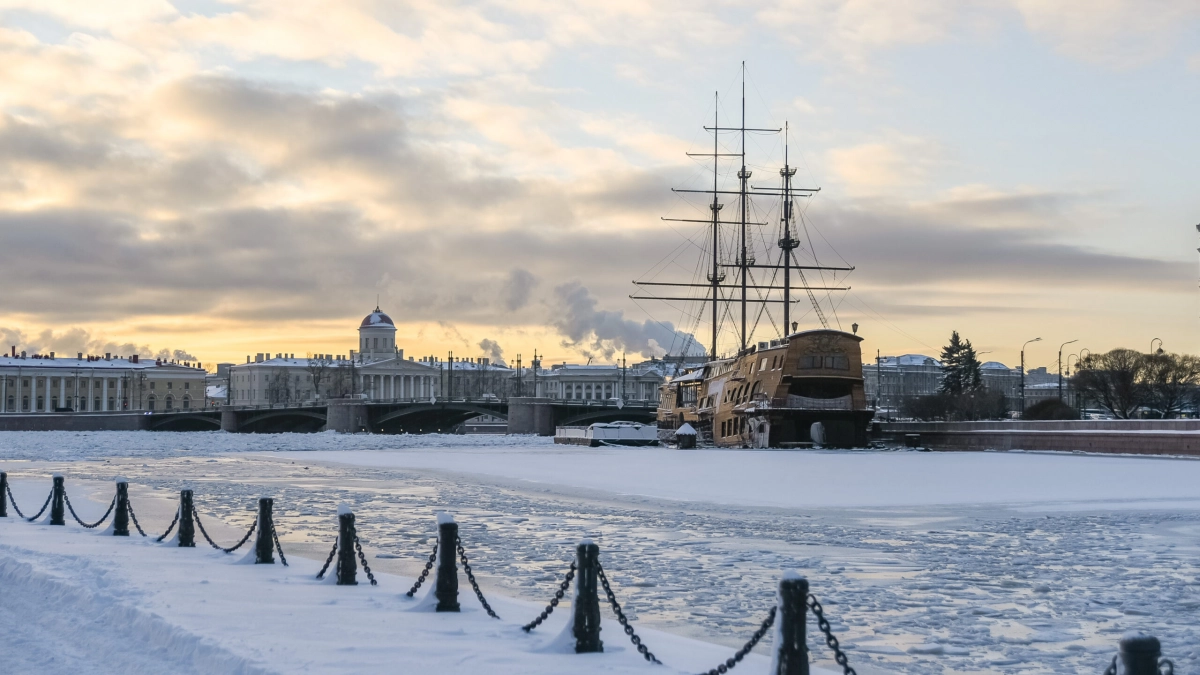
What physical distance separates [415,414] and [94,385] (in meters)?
86.2

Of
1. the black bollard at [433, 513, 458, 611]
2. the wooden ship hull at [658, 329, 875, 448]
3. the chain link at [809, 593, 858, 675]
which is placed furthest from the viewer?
the wooden ship hull at [658, 329, 875, 448]

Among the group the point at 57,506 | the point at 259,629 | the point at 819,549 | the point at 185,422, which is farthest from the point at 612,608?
the point at 185,422

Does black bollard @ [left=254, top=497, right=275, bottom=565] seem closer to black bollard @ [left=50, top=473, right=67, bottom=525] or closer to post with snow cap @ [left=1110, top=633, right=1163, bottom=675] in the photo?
black bollard @ [left=50, top=473, right=67, bottom=525]

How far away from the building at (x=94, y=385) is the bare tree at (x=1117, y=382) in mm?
130210

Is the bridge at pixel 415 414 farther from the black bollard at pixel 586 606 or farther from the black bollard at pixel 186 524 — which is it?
the black bollard at pixel 586 606

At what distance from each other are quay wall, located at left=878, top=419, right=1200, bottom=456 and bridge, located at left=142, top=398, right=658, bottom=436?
42195 mm

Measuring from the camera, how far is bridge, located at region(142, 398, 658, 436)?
11050 centimetres

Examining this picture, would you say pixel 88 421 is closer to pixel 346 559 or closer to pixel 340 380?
pixel 340 380

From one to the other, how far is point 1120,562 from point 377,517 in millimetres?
13017

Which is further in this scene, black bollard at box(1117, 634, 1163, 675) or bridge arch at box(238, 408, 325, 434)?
bridge arch at box(238, 408, 325, 434)

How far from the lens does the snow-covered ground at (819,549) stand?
9.57 meters

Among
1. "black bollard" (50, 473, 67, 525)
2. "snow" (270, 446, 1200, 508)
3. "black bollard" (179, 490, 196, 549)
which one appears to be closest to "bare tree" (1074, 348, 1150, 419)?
"snow" (270, 446, 1200, 508)

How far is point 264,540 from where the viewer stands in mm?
14000

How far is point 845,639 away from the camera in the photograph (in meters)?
9.60
